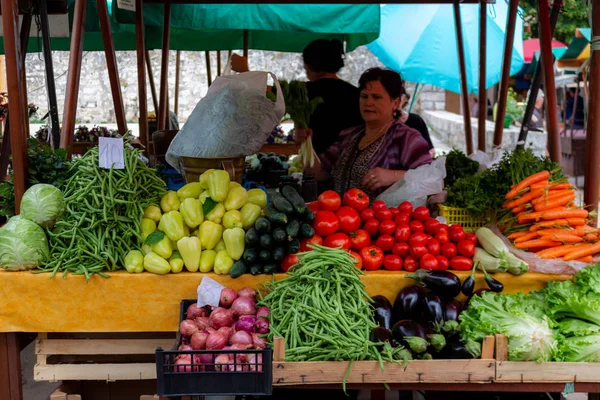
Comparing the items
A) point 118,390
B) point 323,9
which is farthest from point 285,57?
point 118,390

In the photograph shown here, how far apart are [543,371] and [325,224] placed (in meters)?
1.22

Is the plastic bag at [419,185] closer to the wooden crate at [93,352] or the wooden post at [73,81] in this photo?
the wooden crate at [93,352]

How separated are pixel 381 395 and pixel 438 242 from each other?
0.82 meters

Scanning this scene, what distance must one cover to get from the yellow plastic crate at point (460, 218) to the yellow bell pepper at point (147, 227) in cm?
165

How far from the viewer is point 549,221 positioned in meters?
3.56

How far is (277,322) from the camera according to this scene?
2916 millimetres

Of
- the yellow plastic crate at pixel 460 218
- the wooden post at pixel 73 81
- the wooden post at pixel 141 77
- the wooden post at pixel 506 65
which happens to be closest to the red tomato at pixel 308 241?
the yellow plastic crate at pixel 460 218

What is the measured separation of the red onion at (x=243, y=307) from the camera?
304cm

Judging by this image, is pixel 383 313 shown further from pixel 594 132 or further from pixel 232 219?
pixel 594 132

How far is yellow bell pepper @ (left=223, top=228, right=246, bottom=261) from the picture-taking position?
3.32 metres

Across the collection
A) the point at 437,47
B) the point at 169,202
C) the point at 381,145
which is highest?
the point at 437,47

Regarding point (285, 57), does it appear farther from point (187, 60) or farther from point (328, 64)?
point (328, 64)

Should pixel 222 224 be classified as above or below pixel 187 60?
below

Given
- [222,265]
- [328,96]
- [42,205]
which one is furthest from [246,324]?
[328,96]
